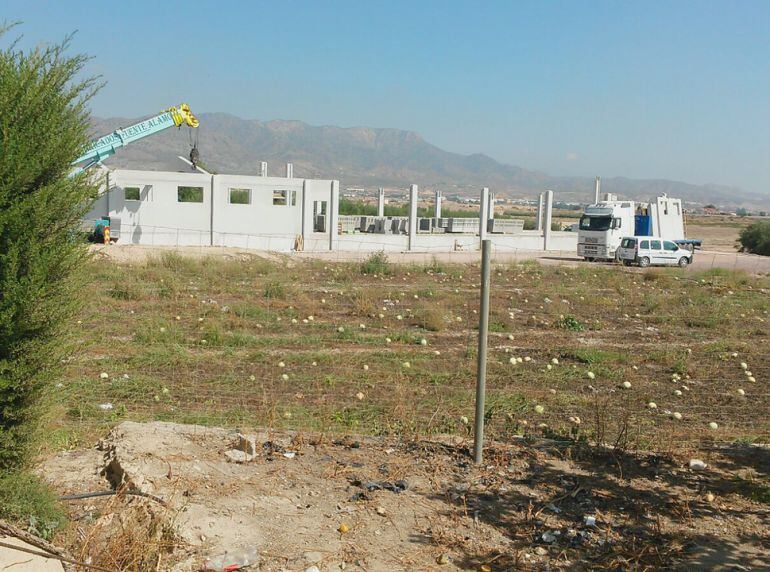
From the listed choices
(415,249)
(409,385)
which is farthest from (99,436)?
(415,249)

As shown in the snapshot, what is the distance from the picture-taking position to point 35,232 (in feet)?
14.5

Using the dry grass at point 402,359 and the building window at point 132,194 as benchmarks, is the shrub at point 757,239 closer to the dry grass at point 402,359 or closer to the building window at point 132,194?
the dry grass at point 402,359

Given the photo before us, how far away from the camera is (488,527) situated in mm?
4996

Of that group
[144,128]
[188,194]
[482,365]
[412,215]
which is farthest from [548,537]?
[188,194]

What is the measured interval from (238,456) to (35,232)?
235 cm

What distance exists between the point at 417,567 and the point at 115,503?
2.05 m

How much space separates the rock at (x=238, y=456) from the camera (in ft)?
18.8

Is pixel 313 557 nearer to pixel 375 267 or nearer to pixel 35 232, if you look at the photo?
pixel 35 232

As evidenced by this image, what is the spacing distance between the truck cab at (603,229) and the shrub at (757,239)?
57.3ft

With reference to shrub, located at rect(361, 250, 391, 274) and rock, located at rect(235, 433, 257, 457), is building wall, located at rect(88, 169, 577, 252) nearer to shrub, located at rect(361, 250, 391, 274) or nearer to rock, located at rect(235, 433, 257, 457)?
shrub, located at rect(361, 250, 391, 274)

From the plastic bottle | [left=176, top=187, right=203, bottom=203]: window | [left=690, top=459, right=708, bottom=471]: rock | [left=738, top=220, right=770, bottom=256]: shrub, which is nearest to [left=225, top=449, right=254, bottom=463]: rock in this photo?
the plastic bottle

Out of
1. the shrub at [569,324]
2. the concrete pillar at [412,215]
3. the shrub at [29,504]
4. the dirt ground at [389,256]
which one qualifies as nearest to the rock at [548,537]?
the shrub at [29,504]

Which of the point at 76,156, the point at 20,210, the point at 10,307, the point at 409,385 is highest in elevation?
the point at 76,156

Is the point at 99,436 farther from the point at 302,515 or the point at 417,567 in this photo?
the point at 417,567
